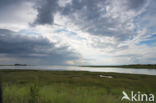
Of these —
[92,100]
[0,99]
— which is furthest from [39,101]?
[0,99]

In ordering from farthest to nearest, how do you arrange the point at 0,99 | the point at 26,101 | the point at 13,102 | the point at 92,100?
the point at 92,100, the point at 26,101, the point at 13,102, the point at 0,99

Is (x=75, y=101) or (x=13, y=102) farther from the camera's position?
(x=75, y=101)

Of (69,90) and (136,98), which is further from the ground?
(69,90)

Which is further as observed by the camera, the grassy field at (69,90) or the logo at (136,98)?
the logo at (136,98)

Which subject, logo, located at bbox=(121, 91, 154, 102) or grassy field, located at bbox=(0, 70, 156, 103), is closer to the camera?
grassy field, located at bbox=(0, 70, 156, 103)

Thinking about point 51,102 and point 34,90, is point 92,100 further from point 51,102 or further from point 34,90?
point 34,90

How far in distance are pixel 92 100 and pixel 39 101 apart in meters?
3.36

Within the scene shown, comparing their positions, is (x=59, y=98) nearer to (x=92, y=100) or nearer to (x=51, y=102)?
(x=51, y=102)

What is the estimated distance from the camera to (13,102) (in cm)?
660

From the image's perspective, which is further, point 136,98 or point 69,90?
point 69,90

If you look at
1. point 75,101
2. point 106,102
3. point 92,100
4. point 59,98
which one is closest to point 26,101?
point 59,98

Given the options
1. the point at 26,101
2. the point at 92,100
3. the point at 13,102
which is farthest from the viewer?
the point at 92,100

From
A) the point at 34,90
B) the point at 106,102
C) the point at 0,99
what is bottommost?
the point at 106,102

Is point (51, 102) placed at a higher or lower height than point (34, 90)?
lower
